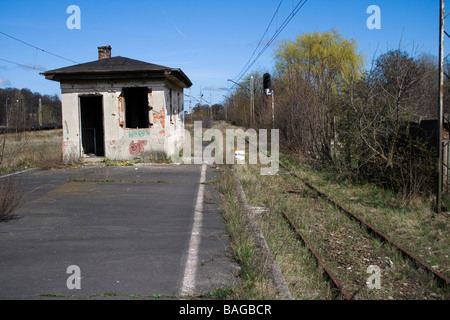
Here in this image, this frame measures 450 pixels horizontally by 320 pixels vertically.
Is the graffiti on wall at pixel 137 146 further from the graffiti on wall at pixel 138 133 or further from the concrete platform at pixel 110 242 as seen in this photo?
the concrete platform at pixel 110 242

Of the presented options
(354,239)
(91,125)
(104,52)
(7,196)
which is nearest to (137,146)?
(91,125)

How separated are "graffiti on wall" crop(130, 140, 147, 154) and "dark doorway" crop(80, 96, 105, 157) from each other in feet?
7.86

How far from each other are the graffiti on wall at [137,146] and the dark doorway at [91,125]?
2.39 metres

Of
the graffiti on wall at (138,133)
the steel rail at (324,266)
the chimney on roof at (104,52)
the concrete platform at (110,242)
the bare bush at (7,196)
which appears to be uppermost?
the chimney on roof at (104,52)

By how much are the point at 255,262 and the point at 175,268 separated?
0.98 m

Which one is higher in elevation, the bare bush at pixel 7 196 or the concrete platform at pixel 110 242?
the bare bush at pixel 7 196

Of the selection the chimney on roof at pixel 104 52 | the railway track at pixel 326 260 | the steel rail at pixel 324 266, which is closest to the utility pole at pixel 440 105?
the railway track at pixel 326 260

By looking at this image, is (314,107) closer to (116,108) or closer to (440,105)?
(440,105)

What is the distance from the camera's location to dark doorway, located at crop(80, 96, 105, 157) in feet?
57.5

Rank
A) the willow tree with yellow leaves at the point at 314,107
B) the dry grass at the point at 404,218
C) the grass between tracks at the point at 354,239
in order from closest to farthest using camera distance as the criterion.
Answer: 1. the grass between tracks at the point at 354,239
2. the dry grass at the point at 404,218
3. the willow tree with yellow leaves at the point at 314,107

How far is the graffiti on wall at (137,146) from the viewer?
1554cm

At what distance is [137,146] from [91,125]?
4.16 meters

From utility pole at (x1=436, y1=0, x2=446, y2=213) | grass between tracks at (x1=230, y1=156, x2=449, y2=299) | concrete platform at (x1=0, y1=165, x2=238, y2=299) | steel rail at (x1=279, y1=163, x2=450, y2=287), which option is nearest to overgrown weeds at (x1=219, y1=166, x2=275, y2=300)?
concrete platform at (x1=0, y1=165, x2=238, y2=299)

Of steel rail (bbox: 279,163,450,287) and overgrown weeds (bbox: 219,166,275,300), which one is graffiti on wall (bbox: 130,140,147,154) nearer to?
overgrown weeds (bbox: 219,166,275,300)
